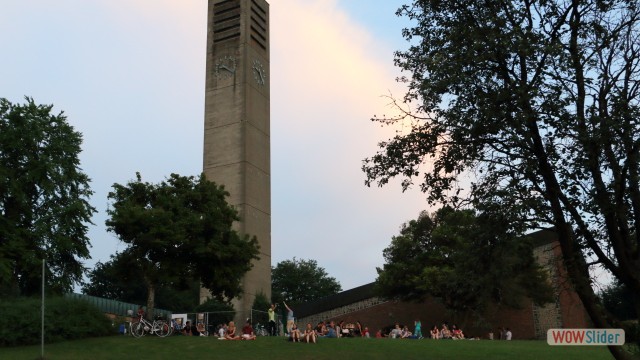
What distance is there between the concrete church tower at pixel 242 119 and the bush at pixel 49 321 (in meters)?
23.1

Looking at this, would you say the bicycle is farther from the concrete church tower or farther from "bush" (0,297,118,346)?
the concrete church tower

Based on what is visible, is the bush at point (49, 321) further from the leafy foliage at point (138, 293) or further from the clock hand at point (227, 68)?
the leafy foliage at point (138, 293)

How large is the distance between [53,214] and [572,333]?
3463 cm

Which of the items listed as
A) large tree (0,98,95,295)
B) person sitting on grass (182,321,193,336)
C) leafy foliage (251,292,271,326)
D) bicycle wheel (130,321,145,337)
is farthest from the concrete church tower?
bicycle wheel (130,321,145,337)

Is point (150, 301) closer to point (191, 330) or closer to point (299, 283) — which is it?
point (191, 330)

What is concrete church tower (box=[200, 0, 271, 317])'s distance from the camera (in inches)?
2178

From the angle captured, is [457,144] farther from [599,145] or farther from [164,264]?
[164,264]

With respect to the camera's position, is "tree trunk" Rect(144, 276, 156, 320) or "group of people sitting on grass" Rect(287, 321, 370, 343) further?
"tree trunk" Rect(144, 276, 156, 320)

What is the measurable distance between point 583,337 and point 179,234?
2659 cm

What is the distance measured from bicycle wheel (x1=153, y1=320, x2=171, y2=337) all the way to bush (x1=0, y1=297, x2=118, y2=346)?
2282 millimetres

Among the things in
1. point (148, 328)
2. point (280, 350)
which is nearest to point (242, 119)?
point (148, 328)

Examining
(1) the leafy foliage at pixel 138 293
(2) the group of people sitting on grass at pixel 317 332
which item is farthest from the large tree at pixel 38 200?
(1) the leafy foliage at pixel 138 293

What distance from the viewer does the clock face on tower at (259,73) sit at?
2356 inches

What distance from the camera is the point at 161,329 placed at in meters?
30.7
